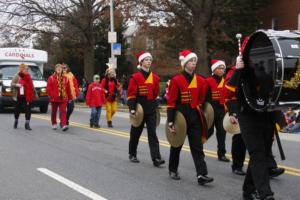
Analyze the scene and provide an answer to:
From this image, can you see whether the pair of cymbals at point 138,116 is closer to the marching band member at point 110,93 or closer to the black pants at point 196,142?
the black pants at point 196,142

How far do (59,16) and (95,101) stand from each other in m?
20.9

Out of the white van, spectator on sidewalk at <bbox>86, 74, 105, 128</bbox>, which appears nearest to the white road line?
spectator on sidewalk at <bbox>86, 74, 105, 128</bbox>

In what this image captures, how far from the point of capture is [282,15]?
3109 centimetres

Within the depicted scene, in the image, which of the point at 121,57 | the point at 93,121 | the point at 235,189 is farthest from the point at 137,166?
the point at 121,57

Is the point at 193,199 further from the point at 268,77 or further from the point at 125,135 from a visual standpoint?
the point at 125,135

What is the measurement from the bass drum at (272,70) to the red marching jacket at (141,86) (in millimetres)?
3200

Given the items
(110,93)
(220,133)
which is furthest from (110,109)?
(220,133)

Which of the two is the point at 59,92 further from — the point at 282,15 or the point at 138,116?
the point at 282,15

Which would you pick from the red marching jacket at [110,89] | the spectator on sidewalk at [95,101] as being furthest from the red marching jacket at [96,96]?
the red marching jacket at [110,89]

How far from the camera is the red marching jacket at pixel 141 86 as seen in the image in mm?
9266

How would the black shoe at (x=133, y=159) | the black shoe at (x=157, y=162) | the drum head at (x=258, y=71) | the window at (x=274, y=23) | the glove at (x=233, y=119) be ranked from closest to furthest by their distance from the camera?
the drum head at (x=258, y=71)
the glove at (x=233, y=119)
the black shoe at (x=157, y=162)
the black shoe at (x=133, y=159)
the window at (x=274, y=23)

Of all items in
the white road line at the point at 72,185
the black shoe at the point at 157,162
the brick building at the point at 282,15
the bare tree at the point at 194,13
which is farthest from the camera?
the brick building at the point at 282,15

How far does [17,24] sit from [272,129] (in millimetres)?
32613

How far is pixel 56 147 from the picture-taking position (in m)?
11.4
